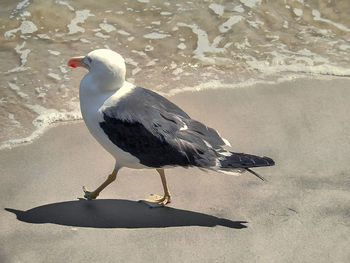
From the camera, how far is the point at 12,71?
7371 millimetres

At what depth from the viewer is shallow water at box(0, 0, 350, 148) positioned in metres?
6.95

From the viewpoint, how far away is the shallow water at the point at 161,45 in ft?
22.8

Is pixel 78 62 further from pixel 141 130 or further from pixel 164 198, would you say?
pixel 164 198

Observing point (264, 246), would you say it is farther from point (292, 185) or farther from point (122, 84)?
point (122, 84)

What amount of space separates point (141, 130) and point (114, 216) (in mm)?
851

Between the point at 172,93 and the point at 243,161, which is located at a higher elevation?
the point at 243,161

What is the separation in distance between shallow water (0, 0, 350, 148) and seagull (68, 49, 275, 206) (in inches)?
66.7

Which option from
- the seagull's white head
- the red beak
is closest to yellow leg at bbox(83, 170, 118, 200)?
the seagull's white head

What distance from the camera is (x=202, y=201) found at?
194 inches

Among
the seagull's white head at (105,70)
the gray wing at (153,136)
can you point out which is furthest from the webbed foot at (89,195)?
the seagull's white head at (105,70)

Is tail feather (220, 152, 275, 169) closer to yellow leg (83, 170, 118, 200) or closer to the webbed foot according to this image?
yellow leg (83, 170, 118, 200)

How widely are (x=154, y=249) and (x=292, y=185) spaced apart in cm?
154

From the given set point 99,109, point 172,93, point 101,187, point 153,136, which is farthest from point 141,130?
point 172,93

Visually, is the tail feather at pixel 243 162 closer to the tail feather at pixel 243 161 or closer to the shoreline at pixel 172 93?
the tail feather at pixel 243 161
